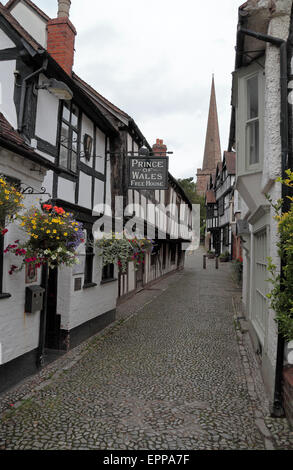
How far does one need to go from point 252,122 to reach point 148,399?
5421mm

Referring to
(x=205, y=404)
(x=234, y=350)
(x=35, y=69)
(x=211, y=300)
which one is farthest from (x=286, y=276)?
(x=211, y=300)

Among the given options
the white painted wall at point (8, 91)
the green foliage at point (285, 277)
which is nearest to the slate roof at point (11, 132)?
the white painted wall at point (8, 91)

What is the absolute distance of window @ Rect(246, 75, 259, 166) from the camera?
6.50 m

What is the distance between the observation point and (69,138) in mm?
7457

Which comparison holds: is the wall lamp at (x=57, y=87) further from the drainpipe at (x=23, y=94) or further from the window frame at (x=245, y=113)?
the window frame at (x=245, y=113)

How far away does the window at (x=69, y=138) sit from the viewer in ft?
24.0

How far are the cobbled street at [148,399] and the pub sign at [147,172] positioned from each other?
13.1ft

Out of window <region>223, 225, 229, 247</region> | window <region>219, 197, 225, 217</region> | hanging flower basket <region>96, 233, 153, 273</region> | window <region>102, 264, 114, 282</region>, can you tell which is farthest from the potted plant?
hanging flower basket <region>96, 233, 153, 273</region>

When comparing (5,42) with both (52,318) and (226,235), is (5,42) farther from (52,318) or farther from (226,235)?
(226,235)

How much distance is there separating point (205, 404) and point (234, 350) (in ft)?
9.27

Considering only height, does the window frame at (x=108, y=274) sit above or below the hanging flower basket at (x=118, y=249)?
below

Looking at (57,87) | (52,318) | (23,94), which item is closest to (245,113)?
(57,87)

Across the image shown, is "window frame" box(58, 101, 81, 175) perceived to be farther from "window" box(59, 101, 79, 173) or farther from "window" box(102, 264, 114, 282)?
"window" box(102, 264, 114, 282)

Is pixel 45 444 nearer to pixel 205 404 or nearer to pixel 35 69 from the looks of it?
pixel 205 404
